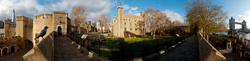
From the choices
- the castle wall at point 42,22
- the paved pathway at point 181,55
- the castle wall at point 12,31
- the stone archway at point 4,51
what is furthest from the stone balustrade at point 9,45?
the paved pathway at point 181,55

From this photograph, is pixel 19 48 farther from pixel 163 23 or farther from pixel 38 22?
pixel 163 23

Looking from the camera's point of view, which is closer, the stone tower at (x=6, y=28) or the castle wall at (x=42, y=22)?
the castle wall at (x=42, y=22)

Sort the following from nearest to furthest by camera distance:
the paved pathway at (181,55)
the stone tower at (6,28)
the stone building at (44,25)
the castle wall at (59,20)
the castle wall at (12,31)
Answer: the paved pathway at (181,55) → the castle wall at (59,20) → the stone building at (44,25) → the stone tower at (6,28) → the castle wall at (12,31)

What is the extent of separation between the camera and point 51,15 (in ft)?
66.2

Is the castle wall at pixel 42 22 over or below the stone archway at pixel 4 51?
over

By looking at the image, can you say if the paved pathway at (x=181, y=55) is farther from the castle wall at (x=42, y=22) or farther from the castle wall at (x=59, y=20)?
the castle wall at (x=42, y=22)

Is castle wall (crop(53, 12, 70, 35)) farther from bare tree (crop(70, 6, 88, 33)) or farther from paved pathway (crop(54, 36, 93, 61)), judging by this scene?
paved pathway (crop(54, 36, 93, 61))

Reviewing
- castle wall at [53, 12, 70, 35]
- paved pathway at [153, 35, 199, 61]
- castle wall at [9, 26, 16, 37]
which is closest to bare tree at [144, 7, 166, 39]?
paved pathway at [153, 35, 199, 61]

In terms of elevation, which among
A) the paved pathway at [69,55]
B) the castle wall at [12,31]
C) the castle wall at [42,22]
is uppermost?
the castle wall at [42,22]

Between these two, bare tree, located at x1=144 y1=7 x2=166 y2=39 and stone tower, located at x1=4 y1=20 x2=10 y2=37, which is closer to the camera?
bare tree, located at x1=144 y1=7 x2=166 y2=39

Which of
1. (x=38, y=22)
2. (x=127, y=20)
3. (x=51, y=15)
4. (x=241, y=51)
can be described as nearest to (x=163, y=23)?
(x=241, y=51)

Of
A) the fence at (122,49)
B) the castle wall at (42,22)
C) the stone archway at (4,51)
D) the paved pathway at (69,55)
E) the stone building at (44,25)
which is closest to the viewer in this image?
the fence at (122,49)

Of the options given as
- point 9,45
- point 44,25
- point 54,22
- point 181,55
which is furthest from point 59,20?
point 181,55

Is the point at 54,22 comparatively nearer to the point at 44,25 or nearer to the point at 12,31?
the point at 44,25
